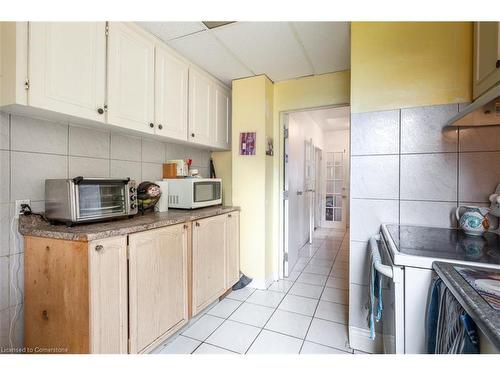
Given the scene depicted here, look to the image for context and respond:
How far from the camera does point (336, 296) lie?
230 centimetres

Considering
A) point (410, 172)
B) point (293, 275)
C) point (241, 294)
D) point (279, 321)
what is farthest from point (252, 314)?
point (410, 172)

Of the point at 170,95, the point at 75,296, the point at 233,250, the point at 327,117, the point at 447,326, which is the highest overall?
the point at 327,117

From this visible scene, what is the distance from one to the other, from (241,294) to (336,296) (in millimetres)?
951

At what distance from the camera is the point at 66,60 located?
125 centimetres

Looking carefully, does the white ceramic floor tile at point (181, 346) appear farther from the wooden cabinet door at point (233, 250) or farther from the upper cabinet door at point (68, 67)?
the upper cabinet door at point (68, 67)

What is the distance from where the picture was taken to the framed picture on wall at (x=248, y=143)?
248 centimetres

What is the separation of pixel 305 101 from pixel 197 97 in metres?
1.16

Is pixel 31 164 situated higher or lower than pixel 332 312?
higher

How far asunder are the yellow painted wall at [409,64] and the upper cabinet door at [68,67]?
5.33 ft

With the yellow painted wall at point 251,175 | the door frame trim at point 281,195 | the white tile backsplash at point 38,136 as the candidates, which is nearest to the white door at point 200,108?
the yellow painted wall at point 251,175

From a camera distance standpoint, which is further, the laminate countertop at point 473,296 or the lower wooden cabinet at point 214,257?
the lower wooden cabinet at point 214,257

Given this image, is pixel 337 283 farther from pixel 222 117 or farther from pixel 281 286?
pixel 222 117
